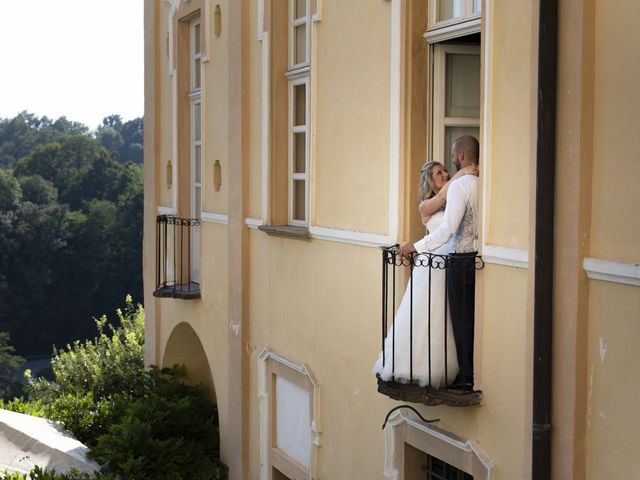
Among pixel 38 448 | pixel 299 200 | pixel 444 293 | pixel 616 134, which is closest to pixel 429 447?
pixel 444 293

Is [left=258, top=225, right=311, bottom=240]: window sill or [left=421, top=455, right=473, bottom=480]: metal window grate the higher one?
[left=258, top=225, right=311, bottom=240]: window sill

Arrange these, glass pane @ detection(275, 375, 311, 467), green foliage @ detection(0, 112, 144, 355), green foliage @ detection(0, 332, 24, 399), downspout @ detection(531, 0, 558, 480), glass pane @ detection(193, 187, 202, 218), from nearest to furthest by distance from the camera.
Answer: downspout @ detection(531, 0, 558, 480)
glass pane @ detection(275, 375, 311, 467)
glass pane @ detection(193, 187, 202, 218)
green foliage @ detection(0, 332, 24, 399)
green foliage @ detection(0, 112, 144, 355)

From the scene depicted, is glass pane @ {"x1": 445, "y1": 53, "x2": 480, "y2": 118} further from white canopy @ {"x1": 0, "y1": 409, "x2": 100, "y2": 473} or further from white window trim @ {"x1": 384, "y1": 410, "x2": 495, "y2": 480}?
white canopy @ {"x1": 0, "y1": 409, "x2": 100, "y2": 473}

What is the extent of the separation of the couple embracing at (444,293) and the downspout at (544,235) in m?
1.07

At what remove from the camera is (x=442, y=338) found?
7.78m

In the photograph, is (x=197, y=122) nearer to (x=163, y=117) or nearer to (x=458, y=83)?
(x=163, y=117)

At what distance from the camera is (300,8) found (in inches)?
446

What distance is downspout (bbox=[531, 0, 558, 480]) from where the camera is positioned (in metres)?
6.46

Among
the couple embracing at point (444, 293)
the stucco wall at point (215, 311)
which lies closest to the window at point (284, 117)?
the stucco wall at point (215, 311)

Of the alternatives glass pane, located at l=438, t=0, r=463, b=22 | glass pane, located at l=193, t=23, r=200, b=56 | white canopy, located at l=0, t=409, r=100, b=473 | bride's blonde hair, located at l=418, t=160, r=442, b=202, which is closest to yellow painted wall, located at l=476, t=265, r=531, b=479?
bride's blonde hair, located at l=418, t=160, r=442, b=202

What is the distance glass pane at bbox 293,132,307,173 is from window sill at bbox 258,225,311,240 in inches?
21.4

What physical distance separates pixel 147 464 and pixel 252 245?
279 cm

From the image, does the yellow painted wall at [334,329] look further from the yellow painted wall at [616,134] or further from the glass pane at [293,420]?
the yellow painted wall at [616,134]

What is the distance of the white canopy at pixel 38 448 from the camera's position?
13.7 meters
